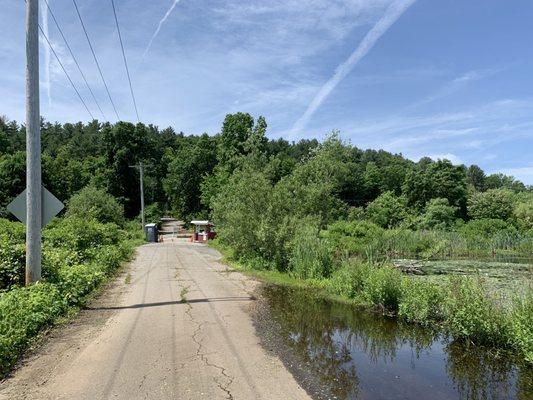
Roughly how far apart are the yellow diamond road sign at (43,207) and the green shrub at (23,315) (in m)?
1.55

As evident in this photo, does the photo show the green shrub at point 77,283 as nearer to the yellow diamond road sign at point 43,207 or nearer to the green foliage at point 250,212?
the yellow diamond road sign at point 43,207

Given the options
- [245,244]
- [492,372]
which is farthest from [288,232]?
[492,372]

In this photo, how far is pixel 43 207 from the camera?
10.0 meters

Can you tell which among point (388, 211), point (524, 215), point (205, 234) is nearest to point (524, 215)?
point (524, 215)

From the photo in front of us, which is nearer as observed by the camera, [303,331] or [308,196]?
[303,331]

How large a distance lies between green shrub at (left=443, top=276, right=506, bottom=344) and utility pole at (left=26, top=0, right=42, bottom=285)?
8992 mm

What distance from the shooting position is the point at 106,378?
6074 mm

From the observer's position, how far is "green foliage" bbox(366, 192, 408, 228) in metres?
63.2

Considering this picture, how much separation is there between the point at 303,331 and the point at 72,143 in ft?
354

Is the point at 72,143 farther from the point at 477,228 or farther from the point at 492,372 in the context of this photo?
the point at 492,372

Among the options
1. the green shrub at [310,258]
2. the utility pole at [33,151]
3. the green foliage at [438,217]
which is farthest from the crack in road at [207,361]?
the green foliage at [438,217]

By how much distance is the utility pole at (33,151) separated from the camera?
31.5 feet

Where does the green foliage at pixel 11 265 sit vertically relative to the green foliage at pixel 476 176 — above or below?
below

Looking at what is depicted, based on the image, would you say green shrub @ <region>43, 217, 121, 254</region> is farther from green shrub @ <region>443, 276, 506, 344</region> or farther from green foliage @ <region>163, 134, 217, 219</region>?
green foliage @ <region>163, 134, 217, 219</region>
